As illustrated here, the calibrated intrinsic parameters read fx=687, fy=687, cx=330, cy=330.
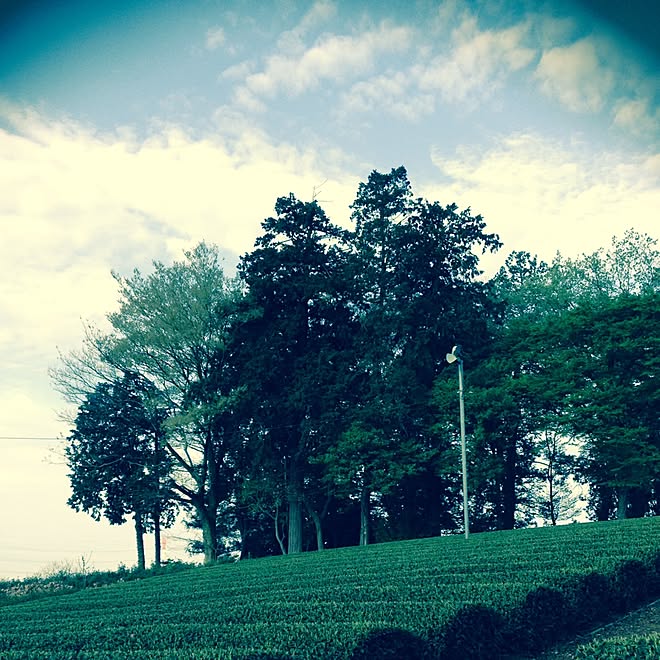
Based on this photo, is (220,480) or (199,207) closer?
(199,207)

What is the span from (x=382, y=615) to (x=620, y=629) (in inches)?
92.5

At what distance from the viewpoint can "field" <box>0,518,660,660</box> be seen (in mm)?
4465

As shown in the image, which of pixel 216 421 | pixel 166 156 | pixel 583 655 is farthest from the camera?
pixel 216 421

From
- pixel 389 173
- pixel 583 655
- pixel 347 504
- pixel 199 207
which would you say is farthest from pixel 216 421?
pixel 583 655

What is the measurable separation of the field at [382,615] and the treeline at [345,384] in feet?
64.7

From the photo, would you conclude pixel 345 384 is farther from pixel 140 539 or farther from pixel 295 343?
pixel 140 539

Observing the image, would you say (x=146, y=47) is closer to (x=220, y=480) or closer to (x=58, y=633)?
(x=58, y=633)

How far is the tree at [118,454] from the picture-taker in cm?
3003

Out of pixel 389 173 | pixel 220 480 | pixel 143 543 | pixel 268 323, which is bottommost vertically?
pixel 143 543

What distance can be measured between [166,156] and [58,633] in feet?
43.3

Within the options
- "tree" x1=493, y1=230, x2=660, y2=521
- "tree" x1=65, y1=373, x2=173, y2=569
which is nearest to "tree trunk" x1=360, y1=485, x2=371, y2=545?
"tree" x1=493, y1=230, x2=660, y2=521

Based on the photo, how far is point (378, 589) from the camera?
7293 mm

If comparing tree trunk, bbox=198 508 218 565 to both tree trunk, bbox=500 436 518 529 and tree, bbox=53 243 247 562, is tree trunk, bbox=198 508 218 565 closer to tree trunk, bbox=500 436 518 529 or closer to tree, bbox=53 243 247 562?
tree, bbox=53 243 247 562

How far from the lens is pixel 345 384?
29.1 m
